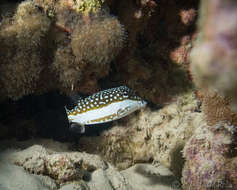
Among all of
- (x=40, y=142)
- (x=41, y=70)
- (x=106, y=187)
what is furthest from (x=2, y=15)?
(x=106, y=187)

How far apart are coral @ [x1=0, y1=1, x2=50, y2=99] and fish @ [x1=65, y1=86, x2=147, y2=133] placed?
44.3 inches

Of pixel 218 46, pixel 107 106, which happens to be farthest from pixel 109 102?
pixel 218 46

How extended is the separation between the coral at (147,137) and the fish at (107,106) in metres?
1.32

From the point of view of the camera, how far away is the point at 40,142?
15.8ft

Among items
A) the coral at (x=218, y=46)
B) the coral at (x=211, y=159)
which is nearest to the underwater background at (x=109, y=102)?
the coral at (x=211, y=159)

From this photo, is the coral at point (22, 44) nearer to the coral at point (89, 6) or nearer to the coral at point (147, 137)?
the coral at point (89, 6)

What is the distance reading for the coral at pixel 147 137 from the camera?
459cm

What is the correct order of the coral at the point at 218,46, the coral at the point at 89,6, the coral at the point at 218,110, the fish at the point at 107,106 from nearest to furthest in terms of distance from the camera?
1. the coral at the point at 218,46
2. the coral at the point at 218,110
3. the fish at the point at 107,106
4. the coral at the point at 89,6

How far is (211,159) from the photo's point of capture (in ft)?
10.4

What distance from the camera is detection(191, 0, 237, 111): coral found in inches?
39.6

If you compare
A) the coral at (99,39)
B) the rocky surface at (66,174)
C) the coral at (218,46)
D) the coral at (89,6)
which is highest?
the coral at (89,6)

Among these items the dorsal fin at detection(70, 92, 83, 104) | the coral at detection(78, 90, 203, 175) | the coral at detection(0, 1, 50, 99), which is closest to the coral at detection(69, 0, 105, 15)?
the coral at detection(0, 1, 50, 99)

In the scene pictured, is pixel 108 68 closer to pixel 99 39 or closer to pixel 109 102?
pixel 99 39

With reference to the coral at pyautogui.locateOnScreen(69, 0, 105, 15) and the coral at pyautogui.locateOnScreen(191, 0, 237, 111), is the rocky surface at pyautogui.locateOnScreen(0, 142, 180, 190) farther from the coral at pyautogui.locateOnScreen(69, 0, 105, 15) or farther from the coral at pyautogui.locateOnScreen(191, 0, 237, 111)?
the coral at pyautogui.locateOnScreen(191, 0, 237, 111)
